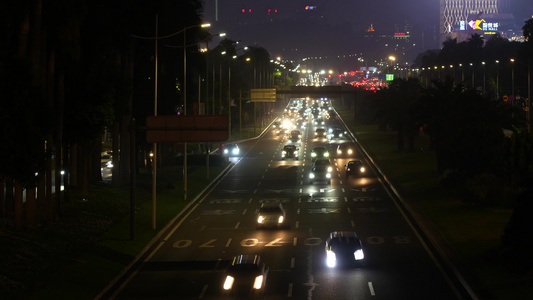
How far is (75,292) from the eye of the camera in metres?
27.8

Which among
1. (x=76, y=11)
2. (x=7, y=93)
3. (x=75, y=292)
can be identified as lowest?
(x=75, y=292)

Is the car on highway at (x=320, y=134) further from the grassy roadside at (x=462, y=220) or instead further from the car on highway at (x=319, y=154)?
Result: the car on highway at (x=319, y=154)

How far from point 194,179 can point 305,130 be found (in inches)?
2887

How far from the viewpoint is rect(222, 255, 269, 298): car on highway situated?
26.4m

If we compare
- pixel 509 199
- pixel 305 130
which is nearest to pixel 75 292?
pixel 509 199

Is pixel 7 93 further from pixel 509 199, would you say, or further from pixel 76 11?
pixel 509 199

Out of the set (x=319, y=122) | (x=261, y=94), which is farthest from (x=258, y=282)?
(x=319, y=122)

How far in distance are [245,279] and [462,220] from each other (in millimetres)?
20554

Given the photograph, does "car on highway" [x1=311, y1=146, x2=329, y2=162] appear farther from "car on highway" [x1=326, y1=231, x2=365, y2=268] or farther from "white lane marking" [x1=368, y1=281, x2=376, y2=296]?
"white lane marking" [x1=368, y1=281, x2=376, y2=296]

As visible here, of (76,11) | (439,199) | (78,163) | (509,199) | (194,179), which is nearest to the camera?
(76,11)

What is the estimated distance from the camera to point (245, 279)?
87.9 ft

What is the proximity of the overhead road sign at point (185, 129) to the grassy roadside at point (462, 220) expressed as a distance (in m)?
12.9

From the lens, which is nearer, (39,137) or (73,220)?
(39,137)

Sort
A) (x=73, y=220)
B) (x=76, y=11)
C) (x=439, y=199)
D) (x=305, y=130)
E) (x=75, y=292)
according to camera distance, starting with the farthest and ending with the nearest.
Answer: (x=305, y=130), (x=439, y=199), (x=73, y=220), (x=76, y=11), (x=75, y=292)
